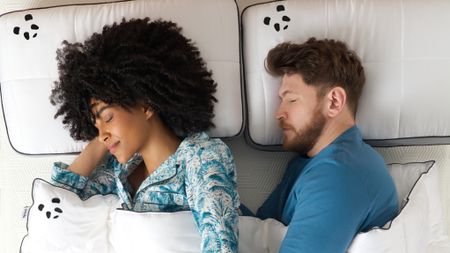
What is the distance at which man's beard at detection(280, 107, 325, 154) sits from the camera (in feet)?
3.80

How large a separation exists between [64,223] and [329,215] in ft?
2.07

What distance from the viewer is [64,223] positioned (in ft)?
3.79

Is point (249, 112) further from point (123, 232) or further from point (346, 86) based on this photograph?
point (123, 232)

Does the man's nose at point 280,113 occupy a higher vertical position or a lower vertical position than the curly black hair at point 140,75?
lower

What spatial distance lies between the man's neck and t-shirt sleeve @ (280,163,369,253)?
0.14m

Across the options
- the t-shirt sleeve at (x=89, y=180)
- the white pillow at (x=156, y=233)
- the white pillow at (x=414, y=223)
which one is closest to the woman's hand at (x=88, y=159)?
the t-shirt sleeve at (x=89, y=180)

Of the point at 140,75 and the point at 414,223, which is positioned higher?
the point at 140,75

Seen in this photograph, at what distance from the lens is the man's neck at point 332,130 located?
3.80 feet

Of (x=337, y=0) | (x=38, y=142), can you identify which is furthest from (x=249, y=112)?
(x=38, y=142)

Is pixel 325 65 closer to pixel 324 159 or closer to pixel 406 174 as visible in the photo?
pixel 324 159

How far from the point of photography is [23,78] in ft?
4.10

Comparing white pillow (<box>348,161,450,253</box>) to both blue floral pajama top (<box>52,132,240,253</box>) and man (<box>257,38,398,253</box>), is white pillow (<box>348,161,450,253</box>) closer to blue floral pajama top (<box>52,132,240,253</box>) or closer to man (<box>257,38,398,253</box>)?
man (<box>257,38,398,253</box>)

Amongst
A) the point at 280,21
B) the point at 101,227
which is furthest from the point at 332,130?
the point at 101,227

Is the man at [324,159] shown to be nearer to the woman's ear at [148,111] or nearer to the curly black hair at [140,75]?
the curly black hair at [140,75]
